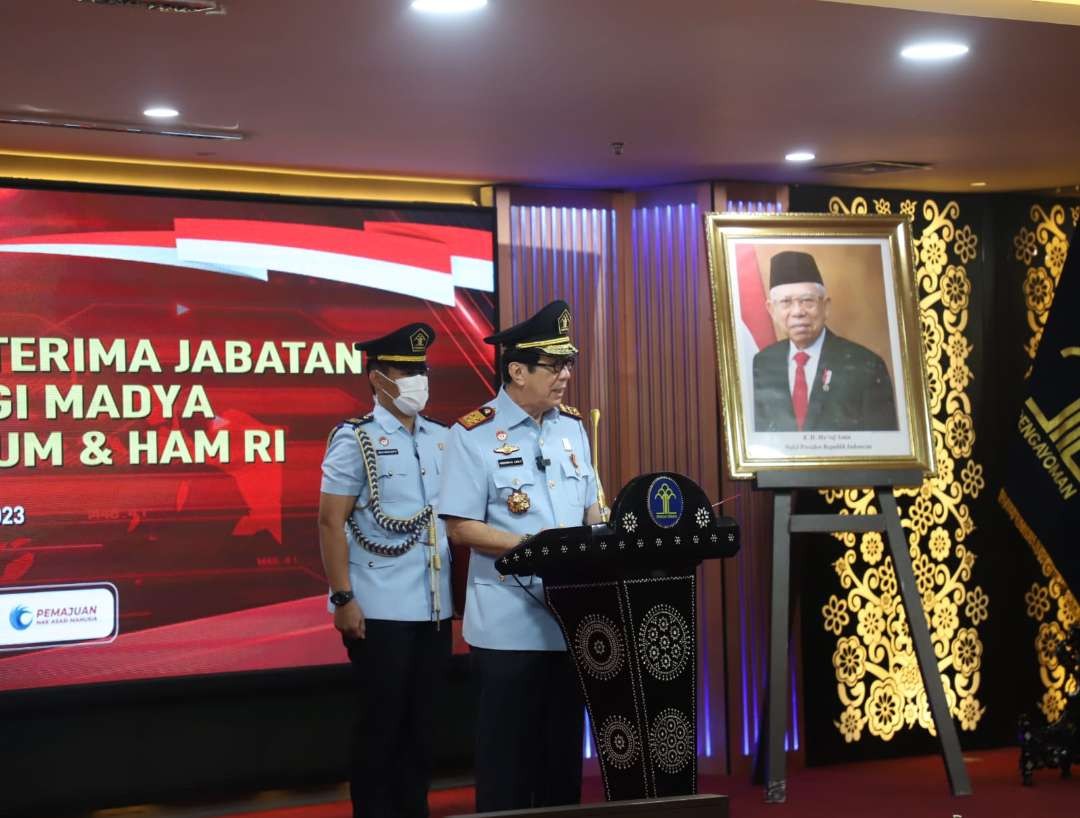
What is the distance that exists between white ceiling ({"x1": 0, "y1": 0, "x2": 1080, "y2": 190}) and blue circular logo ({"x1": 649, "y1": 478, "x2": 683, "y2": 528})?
1229 mm

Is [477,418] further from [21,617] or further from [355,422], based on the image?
[21,617]

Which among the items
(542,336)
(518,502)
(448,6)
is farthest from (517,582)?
(448,6)

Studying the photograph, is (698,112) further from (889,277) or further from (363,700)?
(363,700)

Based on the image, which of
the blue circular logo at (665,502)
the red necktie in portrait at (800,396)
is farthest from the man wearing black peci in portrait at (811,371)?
the blue circular logo at (665,502)

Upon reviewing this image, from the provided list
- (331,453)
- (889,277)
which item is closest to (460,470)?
(331,453)

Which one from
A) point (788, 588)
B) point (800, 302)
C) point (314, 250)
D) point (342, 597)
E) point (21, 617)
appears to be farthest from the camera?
point (314, 250)

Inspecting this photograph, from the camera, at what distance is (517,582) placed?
3834 mm

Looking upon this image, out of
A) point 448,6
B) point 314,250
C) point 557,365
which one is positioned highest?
point 448,6

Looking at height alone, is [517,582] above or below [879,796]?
above

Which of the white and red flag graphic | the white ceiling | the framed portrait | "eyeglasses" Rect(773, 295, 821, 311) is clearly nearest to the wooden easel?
the framed portrait

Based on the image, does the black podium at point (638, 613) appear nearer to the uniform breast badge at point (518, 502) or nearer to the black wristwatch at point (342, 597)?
the uniform breast badge at point (518, 502)

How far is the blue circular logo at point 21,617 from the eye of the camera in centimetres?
536

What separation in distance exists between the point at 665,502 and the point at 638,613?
289 millimetres

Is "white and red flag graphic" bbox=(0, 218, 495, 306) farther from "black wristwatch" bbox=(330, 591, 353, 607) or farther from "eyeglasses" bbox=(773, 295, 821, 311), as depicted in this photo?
"black wristwatch" bbox=(330, 591, 353, 607)
